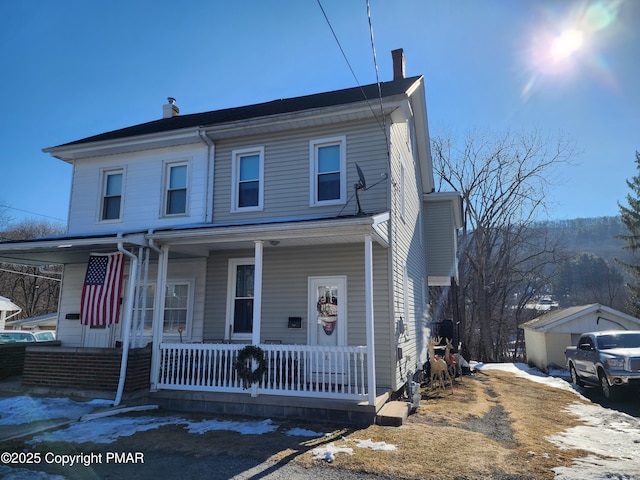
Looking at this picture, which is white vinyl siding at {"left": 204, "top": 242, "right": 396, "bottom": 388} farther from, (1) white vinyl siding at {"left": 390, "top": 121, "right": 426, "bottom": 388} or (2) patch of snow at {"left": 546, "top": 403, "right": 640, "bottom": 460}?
(2) patch of snow at {"left": 546, "top": 403, "right": 640, "bottom": 460}

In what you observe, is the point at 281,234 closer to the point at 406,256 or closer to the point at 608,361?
the point at 406,256

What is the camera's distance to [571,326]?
16.0 meters

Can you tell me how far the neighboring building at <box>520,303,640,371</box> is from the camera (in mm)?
15515

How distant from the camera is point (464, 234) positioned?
1112 inches

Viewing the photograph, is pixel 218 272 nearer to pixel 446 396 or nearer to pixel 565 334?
pixel 446 396

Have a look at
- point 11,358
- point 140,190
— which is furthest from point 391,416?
point 11,358

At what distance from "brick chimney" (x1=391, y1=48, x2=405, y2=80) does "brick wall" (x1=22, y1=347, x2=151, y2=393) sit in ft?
37.3

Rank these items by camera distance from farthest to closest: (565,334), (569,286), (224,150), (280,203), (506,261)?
(569,286) < (506,261) < (565,334) < (224,150) < (280,203)

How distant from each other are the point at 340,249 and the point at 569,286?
61306 mm

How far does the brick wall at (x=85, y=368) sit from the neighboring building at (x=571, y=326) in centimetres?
1532

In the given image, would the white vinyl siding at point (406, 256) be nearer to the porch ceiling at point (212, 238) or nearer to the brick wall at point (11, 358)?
the porch ceiling at point (212, 238)

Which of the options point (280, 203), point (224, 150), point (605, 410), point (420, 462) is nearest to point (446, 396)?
point (605, 410)

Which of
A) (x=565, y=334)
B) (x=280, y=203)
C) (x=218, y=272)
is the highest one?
(x=280, y=203)

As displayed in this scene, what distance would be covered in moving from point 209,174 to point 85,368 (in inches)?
208
